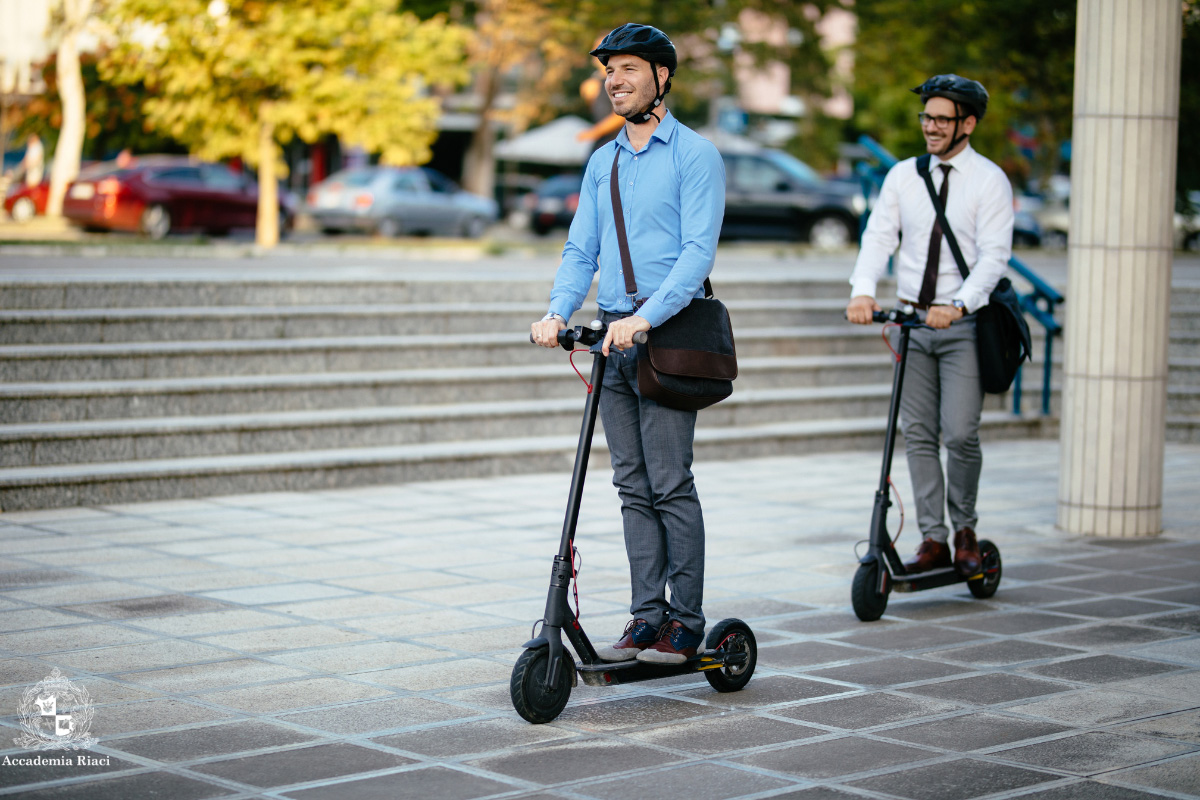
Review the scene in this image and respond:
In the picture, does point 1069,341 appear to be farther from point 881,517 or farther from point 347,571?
point 347,571

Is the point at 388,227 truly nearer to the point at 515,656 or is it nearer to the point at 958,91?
the point at 958,91

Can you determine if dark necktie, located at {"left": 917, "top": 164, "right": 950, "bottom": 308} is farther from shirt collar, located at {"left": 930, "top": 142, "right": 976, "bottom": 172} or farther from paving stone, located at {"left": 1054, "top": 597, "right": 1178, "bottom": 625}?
paving stone, located at {"left": 1054, "top": 597, "right": 1178, "bottom": 625}

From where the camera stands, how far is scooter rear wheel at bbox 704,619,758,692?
4871 mm

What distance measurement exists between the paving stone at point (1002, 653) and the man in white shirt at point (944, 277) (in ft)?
2.22

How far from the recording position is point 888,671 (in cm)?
522

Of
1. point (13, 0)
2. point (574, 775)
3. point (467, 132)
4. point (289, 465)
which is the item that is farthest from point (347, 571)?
point (467, 132)

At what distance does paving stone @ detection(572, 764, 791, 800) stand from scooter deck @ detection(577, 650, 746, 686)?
0.55 metres

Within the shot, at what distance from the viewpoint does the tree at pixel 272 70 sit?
19.7 m

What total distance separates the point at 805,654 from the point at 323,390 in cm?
500

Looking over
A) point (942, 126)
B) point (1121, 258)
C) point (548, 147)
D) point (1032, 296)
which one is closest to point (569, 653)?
point (942, 126)

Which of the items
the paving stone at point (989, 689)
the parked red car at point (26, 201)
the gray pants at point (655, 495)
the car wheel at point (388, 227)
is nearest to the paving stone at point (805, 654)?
the paving stone at point (989, 689)

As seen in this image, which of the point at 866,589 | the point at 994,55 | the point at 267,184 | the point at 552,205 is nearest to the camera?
the point at 866,589

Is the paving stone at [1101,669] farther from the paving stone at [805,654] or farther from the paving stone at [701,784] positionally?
the paving stone at [701,784]

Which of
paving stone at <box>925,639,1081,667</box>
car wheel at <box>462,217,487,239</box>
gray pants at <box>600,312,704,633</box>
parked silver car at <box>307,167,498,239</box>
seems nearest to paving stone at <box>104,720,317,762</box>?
gray pants at <box>600,312,704,633</box>
